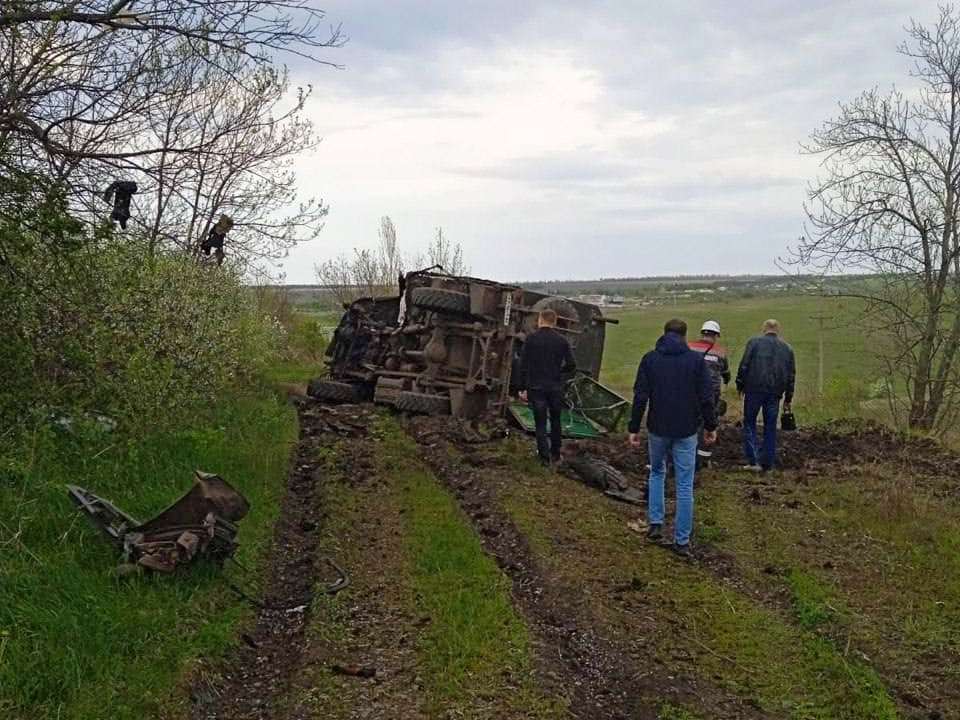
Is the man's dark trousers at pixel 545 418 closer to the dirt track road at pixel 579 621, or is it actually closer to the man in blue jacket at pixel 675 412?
the dirt track road at pixel 579 621

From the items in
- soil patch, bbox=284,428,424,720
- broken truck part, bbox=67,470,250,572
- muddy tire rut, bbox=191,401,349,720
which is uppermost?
broken truck part, bbox=67,470,250,572

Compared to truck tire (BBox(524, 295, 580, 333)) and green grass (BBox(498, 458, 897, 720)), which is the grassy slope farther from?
truck tire (BBox(524, 295, 580, 333))

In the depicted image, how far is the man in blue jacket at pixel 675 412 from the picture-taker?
27.0ft

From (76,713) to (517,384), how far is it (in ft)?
32.8

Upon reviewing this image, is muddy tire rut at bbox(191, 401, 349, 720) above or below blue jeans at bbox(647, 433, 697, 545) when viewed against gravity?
below

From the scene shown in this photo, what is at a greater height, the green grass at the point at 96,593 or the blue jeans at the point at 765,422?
the blue jeans at the point at 765,422

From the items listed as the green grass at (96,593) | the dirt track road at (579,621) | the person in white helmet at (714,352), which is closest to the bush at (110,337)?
the green grass at (96,593)

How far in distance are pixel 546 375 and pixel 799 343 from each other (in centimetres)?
3379

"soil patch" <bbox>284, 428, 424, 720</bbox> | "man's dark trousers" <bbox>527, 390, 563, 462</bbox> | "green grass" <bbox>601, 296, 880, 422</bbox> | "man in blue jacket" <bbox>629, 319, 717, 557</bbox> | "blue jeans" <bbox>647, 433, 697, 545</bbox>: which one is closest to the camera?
"soil patch" <bbox>284, 428, 424, 720</bbox>

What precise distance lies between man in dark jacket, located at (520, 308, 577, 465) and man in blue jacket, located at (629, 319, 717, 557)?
286 centimetres

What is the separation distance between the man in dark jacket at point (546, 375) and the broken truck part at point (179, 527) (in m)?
4.96

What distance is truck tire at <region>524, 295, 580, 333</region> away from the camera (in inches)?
558

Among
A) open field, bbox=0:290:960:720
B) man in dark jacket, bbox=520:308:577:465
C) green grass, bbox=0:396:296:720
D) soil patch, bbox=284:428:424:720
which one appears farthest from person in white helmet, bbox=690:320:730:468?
green grass, bbox=0:396:296:720

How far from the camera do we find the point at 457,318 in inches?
581
